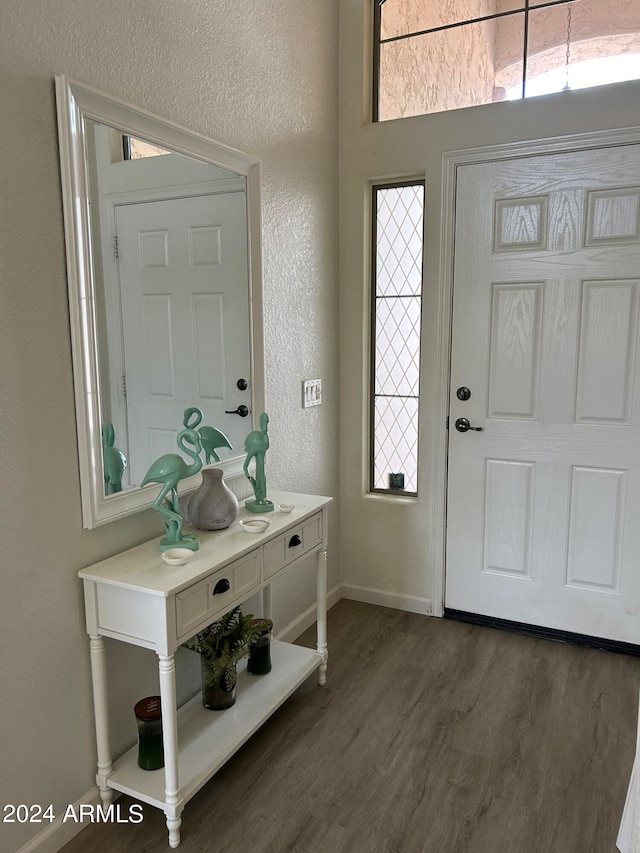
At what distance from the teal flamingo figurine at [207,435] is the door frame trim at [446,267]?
116 cm

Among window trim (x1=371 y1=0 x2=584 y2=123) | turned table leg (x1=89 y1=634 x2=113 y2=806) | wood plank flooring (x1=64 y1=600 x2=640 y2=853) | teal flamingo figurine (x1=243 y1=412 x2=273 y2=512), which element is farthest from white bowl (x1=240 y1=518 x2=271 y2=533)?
window trim (x1=371 y1=0 x2=584 y2=123)

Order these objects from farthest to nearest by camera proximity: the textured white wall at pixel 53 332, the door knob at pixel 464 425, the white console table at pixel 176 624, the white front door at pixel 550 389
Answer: the door knob at pixel 464 425 < the white front door at pixel 550 389 < the white console table at pixel 176 624 < the textured white wall at pixel 53 332

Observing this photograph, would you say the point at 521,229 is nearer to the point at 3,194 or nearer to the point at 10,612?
the point at 3,194

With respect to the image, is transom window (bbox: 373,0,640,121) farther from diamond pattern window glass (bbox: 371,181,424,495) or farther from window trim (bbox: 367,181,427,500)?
diamond pattern window glass (bbox: 371,181,424,495)

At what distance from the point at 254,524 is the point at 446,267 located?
4.93 ft

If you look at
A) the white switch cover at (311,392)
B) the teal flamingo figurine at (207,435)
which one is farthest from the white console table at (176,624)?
the white switch cover at (311,392)

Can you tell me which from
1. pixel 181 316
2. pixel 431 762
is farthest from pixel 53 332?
pixel 431 762

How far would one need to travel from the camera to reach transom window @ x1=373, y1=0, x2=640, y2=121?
2520 mm

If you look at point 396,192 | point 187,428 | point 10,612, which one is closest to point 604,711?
point 187,428

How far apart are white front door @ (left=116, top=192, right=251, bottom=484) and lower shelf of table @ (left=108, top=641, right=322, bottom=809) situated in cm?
82

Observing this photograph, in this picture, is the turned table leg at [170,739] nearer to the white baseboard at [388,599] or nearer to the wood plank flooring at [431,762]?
the wood plank flooring at [431,762]

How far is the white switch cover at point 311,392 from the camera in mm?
2816

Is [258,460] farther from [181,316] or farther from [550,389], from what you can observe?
[550,389]

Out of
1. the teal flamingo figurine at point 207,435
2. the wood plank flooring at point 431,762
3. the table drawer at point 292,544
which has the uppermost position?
the teal flamingo figurine at point 207,435
